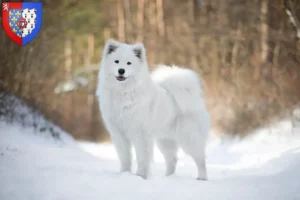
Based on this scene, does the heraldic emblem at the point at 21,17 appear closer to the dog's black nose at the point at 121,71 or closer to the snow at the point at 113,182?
the snow at the point at 113,182

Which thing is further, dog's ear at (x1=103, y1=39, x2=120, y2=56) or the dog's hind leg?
the dog's hind leg

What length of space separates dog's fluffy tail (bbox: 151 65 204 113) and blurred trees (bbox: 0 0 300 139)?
359 cm

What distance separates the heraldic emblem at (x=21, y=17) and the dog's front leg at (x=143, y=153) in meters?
2.94

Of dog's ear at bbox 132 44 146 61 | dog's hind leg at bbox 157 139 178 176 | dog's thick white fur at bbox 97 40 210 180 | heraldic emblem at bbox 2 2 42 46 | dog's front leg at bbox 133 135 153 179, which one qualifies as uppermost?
heraldic emblem at bbox 2 2 42 46

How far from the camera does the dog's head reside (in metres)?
3.78

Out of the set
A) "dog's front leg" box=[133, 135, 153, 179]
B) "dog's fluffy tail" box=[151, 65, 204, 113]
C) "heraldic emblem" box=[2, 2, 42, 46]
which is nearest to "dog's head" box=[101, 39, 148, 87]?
"dog's fluffy tail" box=[151, 65, 204, 113]

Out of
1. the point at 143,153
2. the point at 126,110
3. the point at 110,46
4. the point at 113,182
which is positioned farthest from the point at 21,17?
the point at 113,182

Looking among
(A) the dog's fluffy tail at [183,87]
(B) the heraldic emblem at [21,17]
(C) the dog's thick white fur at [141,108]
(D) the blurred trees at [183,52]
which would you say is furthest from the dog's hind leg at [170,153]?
(D) the blurred trees at [183,52]

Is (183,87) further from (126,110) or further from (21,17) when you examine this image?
(21,17)

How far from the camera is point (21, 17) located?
5434 mm

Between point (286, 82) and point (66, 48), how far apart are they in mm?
9303

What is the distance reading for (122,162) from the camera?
3971mm

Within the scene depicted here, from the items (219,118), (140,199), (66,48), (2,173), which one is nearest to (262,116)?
(219,118)

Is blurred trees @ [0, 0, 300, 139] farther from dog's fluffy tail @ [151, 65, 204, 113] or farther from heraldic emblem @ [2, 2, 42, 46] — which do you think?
dog's fluffy tail @ [151, 65, 204, 113]
